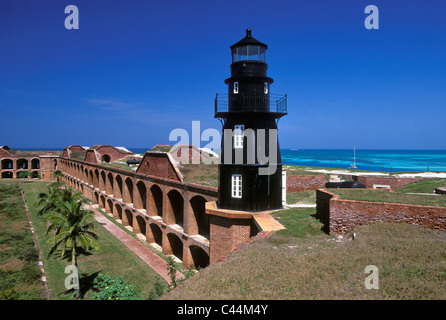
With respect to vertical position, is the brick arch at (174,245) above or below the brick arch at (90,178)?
below

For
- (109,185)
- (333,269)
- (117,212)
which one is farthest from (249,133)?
(109,185)

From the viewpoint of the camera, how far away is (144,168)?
27703mm

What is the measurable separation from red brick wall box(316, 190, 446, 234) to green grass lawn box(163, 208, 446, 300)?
33cm

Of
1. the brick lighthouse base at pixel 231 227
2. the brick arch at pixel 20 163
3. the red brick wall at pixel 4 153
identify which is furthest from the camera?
the brick arch at pixel 20 163

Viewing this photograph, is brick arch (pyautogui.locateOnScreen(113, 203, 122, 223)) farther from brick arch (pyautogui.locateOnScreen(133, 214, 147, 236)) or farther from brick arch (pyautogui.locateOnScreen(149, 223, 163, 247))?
brick arch (pyautogui.locateOnScreen(149, 223, 163, 247))

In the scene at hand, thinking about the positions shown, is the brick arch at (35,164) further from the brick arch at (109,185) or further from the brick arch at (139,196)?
the brick arch at (139,196)

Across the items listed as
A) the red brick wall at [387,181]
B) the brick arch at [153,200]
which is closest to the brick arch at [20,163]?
the brick arch at [153,200]

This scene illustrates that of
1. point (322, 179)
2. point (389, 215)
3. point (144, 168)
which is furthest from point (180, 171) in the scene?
point (389, 215)

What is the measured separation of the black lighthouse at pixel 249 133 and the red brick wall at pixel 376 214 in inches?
193

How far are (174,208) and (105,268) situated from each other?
7370 mm

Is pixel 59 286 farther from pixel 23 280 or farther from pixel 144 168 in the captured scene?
pixel 144 168

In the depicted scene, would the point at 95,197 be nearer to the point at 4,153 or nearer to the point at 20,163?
the point at 4,153

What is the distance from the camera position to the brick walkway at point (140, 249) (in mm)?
20094

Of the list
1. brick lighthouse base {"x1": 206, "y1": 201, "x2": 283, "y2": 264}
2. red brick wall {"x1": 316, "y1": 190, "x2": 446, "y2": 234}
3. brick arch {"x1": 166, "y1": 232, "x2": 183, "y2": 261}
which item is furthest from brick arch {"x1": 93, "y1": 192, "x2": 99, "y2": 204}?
red brick wall {"x1": 316, "y1": 190, "x2": 446, "y2": 234}
